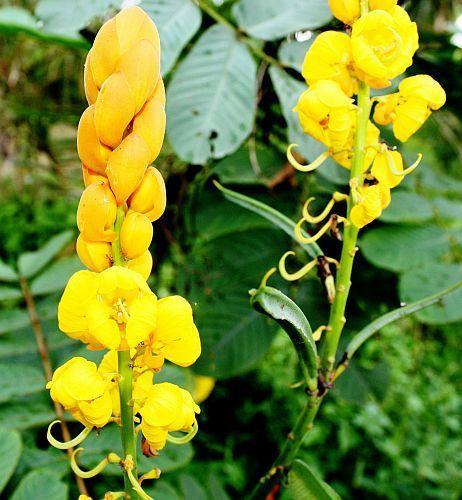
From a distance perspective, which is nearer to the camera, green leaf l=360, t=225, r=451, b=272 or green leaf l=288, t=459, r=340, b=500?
green leaf l=288, t=459, r=340, b=500

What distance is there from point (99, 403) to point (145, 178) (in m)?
0.15

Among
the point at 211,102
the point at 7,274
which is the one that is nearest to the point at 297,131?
the point at 211,102

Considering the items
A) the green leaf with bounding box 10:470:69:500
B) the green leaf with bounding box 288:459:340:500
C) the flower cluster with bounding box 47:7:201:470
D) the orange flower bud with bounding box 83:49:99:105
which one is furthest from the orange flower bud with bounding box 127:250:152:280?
the green leaf with bounding box 10:470:69:500

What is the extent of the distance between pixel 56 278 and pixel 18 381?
27 centimetres

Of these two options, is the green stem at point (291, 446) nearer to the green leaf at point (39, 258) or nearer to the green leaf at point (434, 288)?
the green leaf at point (434, 288)

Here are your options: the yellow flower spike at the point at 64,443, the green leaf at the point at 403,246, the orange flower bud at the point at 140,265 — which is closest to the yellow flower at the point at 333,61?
the orange flower bud at the point at 140,265

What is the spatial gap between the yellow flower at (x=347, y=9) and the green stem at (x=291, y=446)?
0.32 meters

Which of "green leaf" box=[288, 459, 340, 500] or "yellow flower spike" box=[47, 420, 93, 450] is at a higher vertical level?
"yellow flower spike" box=[47, 420, 93, 450]

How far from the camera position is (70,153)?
7.31 ft

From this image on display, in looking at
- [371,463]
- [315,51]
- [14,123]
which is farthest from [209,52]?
[371,463]

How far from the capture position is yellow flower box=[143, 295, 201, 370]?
1.31 ft

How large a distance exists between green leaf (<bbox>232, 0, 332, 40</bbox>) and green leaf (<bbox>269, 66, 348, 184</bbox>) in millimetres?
61

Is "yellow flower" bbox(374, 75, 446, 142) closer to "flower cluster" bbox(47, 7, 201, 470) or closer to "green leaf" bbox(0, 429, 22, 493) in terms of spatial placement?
"flower cluster" bbox(47, 7, 201, 470)

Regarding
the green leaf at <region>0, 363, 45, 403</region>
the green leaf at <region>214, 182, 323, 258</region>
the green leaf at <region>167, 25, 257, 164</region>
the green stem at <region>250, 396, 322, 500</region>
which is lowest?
the green leaf at <region>0, 363, 45, 403</region>
